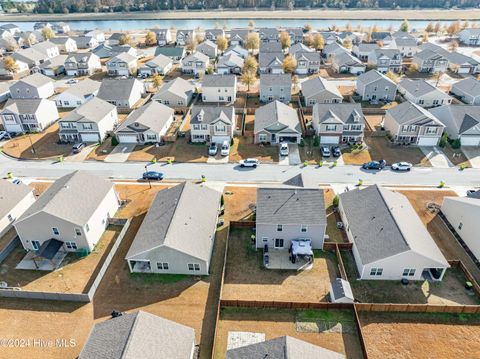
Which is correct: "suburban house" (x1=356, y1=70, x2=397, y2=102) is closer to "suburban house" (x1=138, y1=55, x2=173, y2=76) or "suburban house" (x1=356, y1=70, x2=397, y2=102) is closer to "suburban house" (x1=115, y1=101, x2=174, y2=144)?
"suburban house" (x1=115, y1=101, x2=174, y2=144)

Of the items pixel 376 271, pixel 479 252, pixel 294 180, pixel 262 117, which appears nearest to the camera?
pixel 376 271

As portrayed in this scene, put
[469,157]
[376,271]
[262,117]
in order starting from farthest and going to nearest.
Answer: [262,117] < [469,157] < [376,271]

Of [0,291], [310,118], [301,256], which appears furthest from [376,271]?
[310,118]

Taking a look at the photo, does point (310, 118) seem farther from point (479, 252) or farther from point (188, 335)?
point (188, 335)

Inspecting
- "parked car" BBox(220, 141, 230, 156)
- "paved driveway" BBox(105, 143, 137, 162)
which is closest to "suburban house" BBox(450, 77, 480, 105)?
"parked car" BBox(220, 141, 230, 156)

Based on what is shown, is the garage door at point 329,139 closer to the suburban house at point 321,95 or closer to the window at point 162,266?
the suburban house at point 321,95

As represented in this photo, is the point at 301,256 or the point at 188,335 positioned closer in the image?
the point at 188,335
